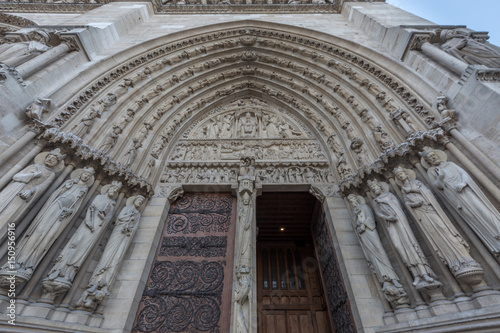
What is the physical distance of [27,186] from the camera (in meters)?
3.14

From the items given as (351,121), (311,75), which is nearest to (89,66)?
(311,75)

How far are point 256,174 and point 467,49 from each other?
190 inches

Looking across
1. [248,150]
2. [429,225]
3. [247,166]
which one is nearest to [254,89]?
[248,150]

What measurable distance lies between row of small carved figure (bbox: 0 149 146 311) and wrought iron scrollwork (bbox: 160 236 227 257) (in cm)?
82

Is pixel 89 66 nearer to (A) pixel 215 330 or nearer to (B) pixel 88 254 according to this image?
(B) pixel 88 254

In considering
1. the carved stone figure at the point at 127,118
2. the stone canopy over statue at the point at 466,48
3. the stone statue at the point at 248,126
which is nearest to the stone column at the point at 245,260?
the stone statue at the point at 248,126

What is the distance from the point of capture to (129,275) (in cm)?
369

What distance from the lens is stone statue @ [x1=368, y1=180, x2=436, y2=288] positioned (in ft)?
9.44

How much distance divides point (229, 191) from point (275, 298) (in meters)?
2.89

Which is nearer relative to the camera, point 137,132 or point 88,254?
point 88,254

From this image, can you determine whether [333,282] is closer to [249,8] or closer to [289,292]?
[289,292]

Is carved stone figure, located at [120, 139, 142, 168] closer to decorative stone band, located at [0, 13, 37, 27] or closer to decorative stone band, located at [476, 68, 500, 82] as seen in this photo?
decorative stone band, located at [476, 68, 500, 82]

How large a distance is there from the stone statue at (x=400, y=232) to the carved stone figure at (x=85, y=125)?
17.5ft

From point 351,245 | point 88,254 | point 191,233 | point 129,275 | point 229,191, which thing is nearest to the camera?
point 88,254
